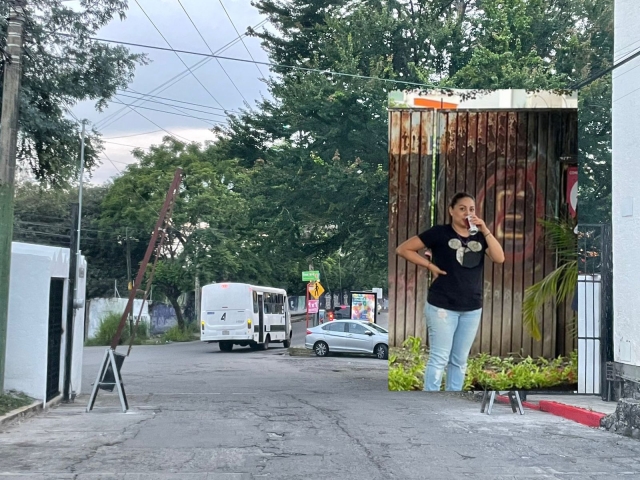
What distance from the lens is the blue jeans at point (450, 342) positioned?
6566 mm

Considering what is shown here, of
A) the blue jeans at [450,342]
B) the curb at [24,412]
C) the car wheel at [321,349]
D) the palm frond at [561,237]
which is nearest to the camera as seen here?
the palm frond at [561,237]

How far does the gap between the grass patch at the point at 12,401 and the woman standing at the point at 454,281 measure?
290 inches

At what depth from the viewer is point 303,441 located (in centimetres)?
995

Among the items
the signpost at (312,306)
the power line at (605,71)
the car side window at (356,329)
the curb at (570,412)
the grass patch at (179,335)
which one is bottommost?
the grass patch at (179,335)

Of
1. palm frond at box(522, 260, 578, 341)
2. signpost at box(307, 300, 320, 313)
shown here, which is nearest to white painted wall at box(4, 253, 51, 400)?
palm frond at box(522, 260, 578, 341)

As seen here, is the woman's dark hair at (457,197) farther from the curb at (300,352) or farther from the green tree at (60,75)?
the curb at (300,352)

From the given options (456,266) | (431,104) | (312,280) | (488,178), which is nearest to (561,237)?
(488,178)

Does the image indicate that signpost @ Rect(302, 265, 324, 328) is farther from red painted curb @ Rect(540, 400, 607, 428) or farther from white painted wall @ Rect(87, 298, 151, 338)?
red painted curb @ Rect(540, 400, 607, 428)

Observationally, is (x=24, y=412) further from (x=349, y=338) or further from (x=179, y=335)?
(x=179, y=335)

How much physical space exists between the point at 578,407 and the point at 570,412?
0.18 metres

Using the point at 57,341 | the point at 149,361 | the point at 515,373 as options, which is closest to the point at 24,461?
the point at 515,373

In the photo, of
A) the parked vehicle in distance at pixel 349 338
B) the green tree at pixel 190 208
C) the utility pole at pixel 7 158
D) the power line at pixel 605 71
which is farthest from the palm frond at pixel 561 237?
the green tree at pixel 190 208

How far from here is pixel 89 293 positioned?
53062mm

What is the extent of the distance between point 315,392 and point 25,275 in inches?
234
